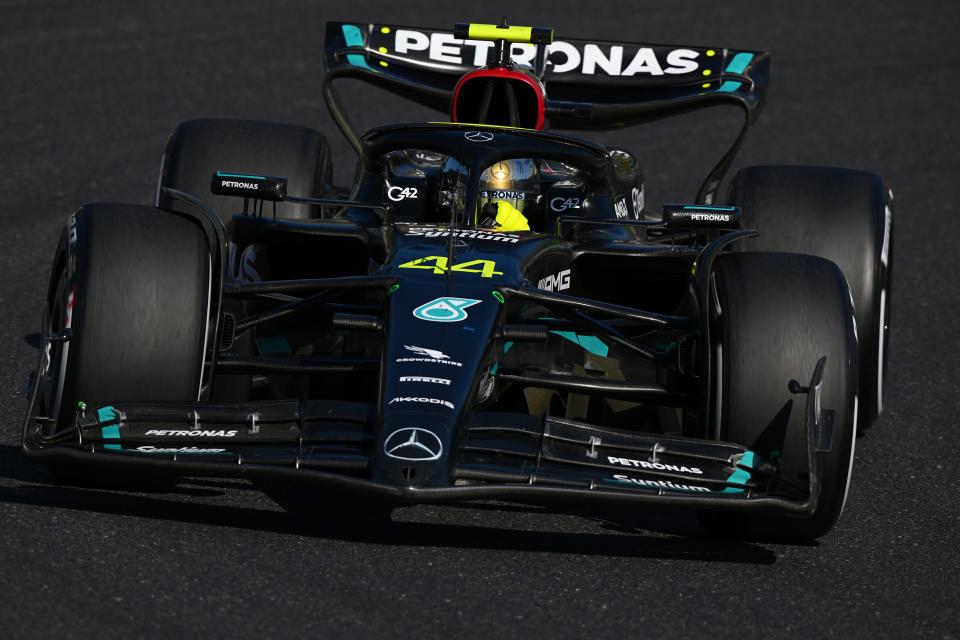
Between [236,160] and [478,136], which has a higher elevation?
[478,136]

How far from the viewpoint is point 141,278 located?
20.5 ft

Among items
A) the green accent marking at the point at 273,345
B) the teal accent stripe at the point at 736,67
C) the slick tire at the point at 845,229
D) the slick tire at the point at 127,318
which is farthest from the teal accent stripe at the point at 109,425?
the teal accent stripe at the point at 736,67

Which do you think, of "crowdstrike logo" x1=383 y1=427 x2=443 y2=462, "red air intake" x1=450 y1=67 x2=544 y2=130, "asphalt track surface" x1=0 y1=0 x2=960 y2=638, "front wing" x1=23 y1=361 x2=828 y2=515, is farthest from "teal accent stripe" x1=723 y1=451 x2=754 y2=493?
"red air intake" x1=450 y1=67 x2=544 y2=130

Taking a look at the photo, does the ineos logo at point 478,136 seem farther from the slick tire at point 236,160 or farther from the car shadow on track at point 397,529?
the car shadow on track at point 397,529

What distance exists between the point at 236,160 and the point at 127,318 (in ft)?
8.76

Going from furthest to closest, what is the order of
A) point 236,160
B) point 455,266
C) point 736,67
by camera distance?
point 736,67
point 236,160
point 455,266

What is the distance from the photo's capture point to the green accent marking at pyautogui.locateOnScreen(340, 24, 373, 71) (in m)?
9.41

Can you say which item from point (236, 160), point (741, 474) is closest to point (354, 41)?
point (236, 160)

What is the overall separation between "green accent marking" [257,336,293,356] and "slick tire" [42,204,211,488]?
3.19 feet

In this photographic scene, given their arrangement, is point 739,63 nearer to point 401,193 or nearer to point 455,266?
point 401,193

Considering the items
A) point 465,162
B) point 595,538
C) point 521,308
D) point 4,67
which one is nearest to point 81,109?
point 4,67

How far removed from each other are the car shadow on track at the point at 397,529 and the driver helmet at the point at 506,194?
1.68m

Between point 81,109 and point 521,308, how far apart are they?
25.4 ft

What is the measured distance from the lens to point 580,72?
31.4ft
